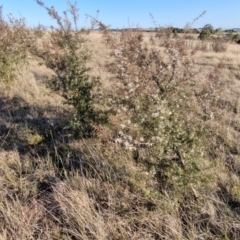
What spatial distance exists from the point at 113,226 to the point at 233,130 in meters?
3.19

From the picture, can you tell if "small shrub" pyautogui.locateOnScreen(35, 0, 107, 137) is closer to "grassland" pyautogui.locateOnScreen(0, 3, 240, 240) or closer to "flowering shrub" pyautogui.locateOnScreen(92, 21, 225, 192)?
"grassland" pyautogui.locateOnScreen(0, 3, 240, 240)

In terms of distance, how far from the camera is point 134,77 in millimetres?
2838

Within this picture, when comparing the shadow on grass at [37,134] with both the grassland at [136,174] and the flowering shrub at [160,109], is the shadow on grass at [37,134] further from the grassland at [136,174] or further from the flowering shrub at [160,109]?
the flowering shrub at [160,109]

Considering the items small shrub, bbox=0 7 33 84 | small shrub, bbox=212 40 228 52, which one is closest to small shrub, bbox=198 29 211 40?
small shrub, bbox=212 40 228 52

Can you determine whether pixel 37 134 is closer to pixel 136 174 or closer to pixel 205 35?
pixel 136 174

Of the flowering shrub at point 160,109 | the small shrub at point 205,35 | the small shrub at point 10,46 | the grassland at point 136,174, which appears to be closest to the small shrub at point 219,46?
the small shrub at point 205,35

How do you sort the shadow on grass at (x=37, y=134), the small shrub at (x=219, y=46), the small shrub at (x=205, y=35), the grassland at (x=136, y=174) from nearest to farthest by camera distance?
the grassland at (x=136, y=174)
the shadow on grass at (x=37, y=134)
the small shrub at (x=219, y=46)
the small shrub at (x=205, y=35)

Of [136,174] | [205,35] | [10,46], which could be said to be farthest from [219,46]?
[136,174]

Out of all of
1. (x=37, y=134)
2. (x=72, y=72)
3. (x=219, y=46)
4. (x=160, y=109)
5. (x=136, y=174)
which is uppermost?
(x=219, y=46)

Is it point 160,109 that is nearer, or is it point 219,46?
point 160,109

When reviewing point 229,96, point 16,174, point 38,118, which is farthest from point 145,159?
point 229,96

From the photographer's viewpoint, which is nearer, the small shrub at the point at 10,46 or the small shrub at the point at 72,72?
the small shrub at the point at 72,72

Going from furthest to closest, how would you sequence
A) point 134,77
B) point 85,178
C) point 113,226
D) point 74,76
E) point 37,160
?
1. point 74,76
2. point 37,160
3. point 85,178
4. point 134,77
5. point 113,226

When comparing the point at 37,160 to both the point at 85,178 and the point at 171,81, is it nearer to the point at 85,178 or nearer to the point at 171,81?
the point at 85,178
